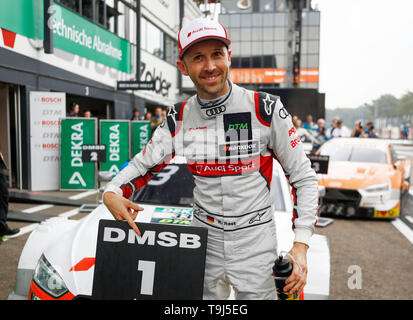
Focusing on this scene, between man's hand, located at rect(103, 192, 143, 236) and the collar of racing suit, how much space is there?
515 millimetres

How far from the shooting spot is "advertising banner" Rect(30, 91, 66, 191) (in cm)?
988

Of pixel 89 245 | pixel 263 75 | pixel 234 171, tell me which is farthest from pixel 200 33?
pixel 263 75

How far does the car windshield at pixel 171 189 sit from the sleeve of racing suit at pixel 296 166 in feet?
6.23

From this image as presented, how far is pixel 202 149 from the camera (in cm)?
185

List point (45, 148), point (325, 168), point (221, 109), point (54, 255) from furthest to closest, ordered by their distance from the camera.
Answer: point (45, 148) → point (325, 168) → point (54, 255) → point (221, 109)

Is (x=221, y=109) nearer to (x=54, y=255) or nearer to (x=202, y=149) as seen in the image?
(x=202, y=149)

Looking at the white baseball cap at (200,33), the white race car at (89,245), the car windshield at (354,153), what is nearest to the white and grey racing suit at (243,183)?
the white baseball cap at (200,33)

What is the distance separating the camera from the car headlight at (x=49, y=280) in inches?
91.7

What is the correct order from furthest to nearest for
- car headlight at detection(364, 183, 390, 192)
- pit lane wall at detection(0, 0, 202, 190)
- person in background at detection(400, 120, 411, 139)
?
1. person in background at detection(400, 120, 411, 139)
2. pit lane wall at detection(0, 0, 202, 190)
3. car headlight at detection(364, 183, 390, 192)

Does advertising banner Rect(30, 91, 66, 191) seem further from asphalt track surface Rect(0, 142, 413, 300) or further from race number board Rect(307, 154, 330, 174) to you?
race number board Rect(307, 154, 330, 174)

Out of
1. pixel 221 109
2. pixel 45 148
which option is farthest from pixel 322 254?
pixel 45 148

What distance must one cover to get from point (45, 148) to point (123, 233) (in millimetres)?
8943

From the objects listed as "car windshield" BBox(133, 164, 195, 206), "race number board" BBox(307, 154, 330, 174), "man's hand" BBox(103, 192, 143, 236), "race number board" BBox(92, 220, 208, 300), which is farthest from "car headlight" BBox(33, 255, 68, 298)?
"race number board" BBox(307, 154, 330, 174)
